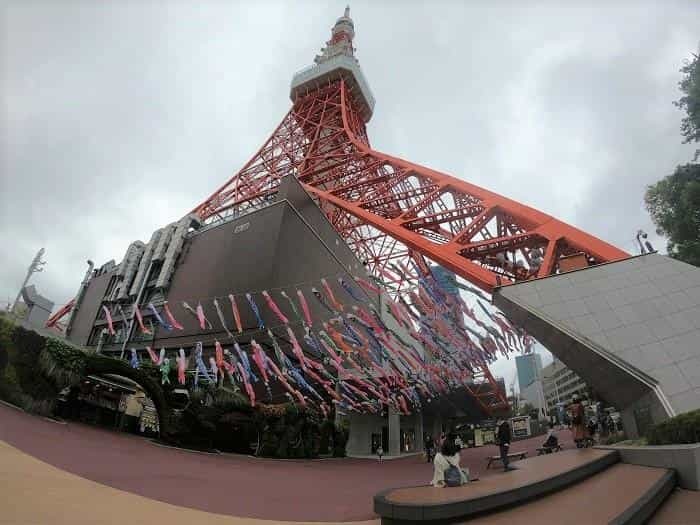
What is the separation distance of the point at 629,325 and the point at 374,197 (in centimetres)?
1387

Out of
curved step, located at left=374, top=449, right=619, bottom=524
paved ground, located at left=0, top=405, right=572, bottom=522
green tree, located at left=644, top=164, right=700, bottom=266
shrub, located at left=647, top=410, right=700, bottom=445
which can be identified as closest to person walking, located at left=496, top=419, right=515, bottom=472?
paved ground, located at left=0, top=405, right=572, bottom=522

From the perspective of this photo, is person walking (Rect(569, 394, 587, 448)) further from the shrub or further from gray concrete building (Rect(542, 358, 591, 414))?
gray concrete building (Rect(542, 358, 591, 414))

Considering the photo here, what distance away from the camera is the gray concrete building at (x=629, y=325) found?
6750 millimetres

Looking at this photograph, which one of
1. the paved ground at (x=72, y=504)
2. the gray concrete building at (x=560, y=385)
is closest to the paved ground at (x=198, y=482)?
the paved ground at (x=72, y=504)

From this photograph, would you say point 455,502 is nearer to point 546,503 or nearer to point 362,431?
point 546,503

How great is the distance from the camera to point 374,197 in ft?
64.3


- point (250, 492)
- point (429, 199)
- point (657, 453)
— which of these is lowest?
point (250, 492)

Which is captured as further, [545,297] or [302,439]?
[302,439]

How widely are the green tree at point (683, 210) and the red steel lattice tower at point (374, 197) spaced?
7342 millimetres

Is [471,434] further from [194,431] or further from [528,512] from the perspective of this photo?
[528,512]

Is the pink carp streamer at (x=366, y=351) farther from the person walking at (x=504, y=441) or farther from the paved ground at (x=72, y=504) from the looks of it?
the paved ground at (x=72, y=504)

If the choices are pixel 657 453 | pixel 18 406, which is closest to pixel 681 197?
pixel 657 453

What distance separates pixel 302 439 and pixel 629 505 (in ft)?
46.1

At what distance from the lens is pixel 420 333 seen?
16.6m
